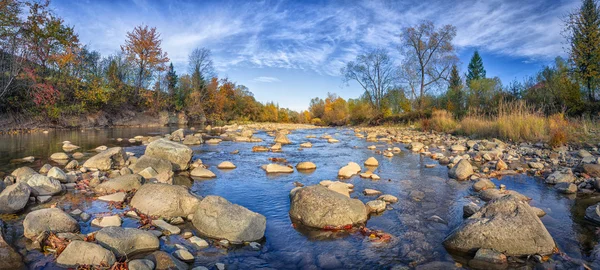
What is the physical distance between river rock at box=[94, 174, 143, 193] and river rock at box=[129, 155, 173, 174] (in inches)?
48.9

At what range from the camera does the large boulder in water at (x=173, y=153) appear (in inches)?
318

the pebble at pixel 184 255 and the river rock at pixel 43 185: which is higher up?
the river rock at pixel 43 185

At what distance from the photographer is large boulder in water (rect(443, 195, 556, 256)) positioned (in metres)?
Answer: 3.40

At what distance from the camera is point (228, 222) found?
3.90 meters

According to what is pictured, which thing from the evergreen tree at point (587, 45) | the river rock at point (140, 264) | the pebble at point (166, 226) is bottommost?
the pebble at point (166, 226)

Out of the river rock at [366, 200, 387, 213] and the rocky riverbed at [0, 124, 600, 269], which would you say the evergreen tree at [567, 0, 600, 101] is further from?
the river rock at [366, 200, 387, 213]

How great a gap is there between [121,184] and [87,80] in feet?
86.4

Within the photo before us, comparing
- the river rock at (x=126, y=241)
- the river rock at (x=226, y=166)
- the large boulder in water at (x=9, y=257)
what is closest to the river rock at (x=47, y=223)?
the large boulder in water at (x=9, y=257)

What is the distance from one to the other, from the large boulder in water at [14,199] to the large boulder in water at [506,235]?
6061 mm

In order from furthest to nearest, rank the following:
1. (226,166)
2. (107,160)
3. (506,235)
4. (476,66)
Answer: (476,66) < (226,166) < (107,160) < (506,235)

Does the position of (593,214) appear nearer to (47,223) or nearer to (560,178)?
(560,178)

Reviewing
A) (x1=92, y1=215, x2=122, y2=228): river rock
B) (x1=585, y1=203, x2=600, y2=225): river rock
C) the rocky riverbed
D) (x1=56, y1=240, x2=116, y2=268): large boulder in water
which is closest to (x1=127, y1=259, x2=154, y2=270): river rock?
the rocky riverbed

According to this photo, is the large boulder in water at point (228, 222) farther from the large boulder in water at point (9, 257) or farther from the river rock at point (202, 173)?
the river rock at point (202, 173)

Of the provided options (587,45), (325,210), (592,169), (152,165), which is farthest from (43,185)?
(587,45)
